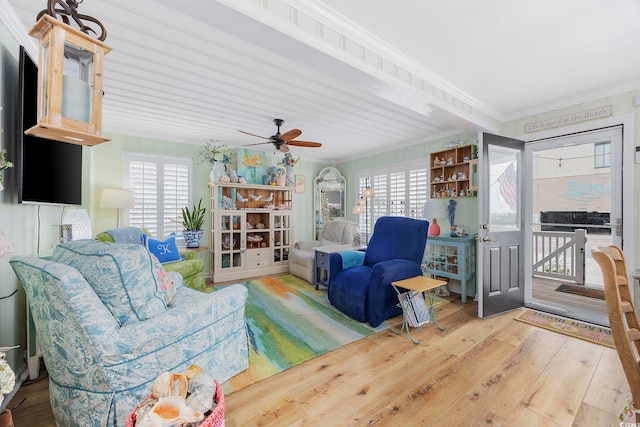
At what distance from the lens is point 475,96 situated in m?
2.97

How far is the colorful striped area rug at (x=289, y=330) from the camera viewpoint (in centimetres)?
208

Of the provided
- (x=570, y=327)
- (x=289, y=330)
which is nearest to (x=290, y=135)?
(x=289, y=330)

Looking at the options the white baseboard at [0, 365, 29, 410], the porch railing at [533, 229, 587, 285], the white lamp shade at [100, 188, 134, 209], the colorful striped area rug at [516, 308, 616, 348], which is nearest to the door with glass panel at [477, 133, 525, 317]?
the colorful striped area rug at [516, 308, 616, 348]

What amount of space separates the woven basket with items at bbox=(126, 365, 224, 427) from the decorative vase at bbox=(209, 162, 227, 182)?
379 cm

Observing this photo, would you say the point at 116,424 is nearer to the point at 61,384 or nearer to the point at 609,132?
the point at 61,384

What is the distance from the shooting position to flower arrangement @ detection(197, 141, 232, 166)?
4453 mm

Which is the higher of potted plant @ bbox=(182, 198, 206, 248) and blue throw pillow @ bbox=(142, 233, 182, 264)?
potted plant @ bbox=(182, 198, 206, 248)

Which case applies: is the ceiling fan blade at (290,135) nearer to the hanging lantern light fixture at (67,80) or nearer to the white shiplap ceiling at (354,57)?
the white shiplap ceiling at (354,57)

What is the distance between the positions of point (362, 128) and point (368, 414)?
3.46 m

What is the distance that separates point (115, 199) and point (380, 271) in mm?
3547

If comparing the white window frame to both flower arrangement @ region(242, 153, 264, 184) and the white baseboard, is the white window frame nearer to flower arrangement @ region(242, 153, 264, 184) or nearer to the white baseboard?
flower arrangement @ region(242, 153, 264, 184)

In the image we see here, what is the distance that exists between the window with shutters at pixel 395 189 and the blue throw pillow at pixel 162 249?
3498 mm

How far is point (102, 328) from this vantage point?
1237 mm

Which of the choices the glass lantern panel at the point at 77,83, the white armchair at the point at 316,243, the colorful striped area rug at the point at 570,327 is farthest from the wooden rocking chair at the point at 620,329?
the white armchair at the point at 316,243
